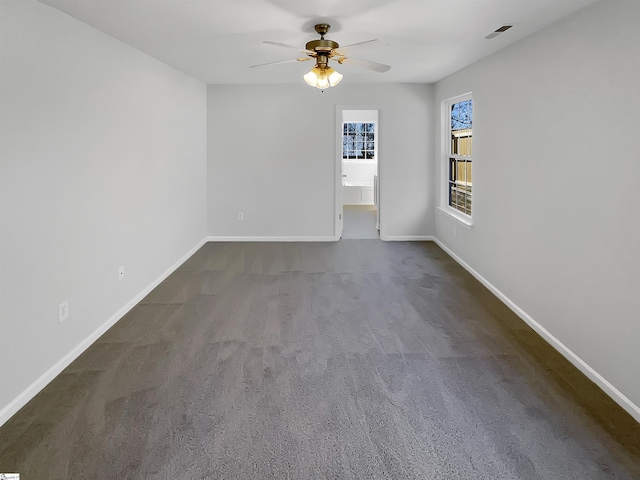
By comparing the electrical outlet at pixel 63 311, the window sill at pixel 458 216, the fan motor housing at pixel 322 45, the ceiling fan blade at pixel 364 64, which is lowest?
the electrical outlet at pixel 63 311

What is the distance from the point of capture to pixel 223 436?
223 cm

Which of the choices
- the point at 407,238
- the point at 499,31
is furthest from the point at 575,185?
the point at 407,238

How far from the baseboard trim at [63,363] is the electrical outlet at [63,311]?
0.80 feet

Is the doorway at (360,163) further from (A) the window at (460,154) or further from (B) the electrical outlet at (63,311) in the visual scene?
(B) the electrical outlet at (63,311)

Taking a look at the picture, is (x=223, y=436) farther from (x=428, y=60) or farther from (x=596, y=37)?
(x=428, y=60)

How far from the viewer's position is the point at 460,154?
6.00 m

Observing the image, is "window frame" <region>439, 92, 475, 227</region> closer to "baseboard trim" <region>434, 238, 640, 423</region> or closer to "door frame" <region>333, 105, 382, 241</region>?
"door frame" <region>333, 105, 382, 241</region>

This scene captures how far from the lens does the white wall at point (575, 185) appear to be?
99.0 inches

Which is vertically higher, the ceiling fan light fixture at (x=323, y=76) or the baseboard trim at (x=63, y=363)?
the ceiling fan light fixture at (x=323, y=76)

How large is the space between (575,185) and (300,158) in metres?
4.44

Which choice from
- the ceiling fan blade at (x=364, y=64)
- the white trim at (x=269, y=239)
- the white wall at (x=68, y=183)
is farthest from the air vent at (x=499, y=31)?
the white trim at (x=269, y=239)

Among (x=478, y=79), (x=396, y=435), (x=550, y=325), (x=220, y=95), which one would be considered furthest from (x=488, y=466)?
(x=220, y=95)

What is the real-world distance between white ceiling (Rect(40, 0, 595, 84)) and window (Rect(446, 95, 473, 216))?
101 centimetres

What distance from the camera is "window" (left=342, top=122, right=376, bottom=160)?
1150cm
